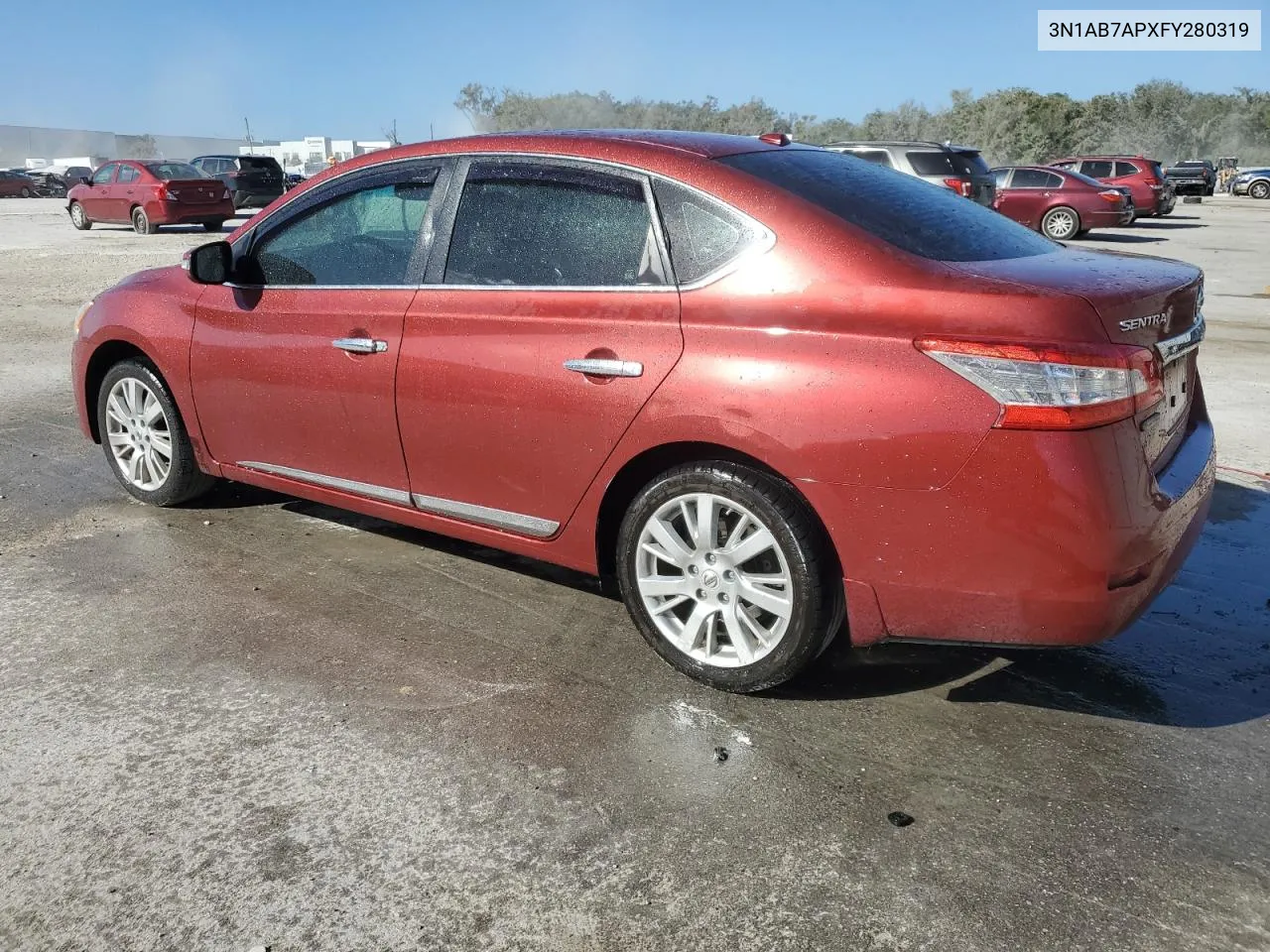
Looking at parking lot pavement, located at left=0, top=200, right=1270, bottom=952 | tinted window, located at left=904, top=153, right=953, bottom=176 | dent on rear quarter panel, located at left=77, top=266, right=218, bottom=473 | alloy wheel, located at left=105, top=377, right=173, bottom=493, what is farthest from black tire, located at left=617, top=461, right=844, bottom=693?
tinted window, located at left=904, top=153, right=953, bottom=176

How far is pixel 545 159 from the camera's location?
148 inches

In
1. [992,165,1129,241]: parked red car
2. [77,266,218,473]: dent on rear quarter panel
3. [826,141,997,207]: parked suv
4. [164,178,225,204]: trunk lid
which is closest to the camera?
[77,266,218,473]: dent on rear quarter panel

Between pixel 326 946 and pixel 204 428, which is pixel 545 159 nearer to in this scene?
pixel 204 428

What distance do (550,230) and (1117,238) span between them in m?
22.5

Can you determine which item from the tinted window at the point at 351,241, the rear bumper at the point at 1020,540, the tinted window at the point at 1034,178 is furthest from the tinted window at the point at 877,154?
the rear bumper at the point at 1020,540

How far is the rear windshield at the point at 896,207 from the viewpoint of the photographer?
10.7ft

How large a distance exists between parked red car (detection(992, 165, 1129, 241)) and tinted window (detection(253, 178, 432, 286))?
20753mm

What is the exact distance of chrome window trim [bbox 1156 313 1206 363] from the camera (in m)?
3.03

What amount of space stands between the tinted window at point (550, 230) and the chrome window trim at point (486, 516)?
0.79m

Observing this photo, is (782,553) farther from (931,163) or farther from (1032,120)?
(1032,120)

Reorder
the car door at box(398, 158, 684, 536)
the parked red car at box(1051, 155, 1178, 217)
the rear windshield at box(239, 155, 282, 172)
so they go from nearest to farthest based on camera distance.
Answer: the car door at box(398, 158, 684, 536) < the parked red car at box(1051, 155, 1178, 217) < the rear windshield at box(239, 155, 282, 172)

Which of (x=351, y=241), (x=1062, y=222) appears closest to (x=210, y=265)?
(x=351, y=241)

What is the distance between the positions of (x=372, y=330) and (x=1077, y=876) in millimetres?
2900

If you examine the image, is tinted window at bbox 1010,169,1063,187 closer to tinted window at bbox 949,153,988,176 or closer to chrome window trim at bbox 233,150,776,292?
tinted window at bbox 949,153,988,176
